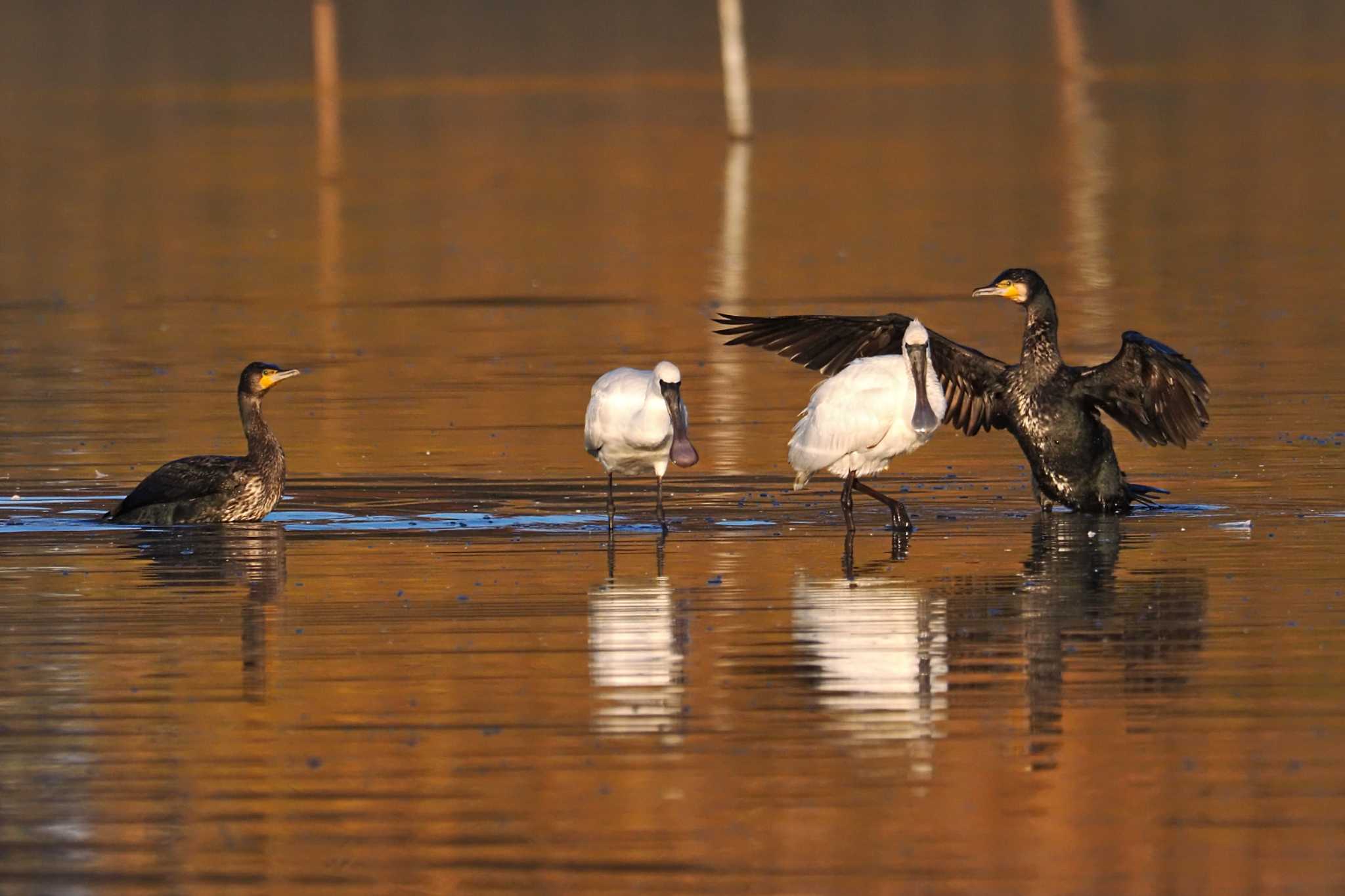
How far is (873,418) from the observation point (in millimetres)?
15383

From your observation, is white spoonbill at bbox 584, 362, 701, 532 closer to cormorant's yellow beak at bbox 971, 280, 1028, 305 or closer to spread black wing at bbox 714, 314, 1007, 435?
spread black wing at bbox 714, 314, 1007, 435

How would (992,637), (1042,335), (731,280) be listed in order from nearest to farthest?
(992,637) → (1042,335) → (731,280)

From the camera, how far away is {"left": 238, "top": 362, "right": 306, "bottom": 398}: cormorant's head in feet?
56.6

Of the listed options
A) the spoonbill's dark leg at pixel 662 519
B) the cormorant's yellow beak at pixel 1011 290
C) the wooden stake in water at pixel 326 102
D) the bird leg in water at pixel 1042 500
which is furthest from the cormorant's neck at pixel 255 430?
the wooden stake in water at pixel 326 102

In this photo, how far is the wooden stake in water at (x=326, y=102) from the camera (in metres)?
54.1

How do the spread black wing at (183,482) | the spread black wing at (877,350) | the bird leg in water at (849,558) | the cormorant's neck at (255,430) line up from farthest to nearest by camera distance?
the spread black wing at (877,350) < the cormorant's neck at (255,430) < the spread black wing at (183,482) < the bird leg in water at (849,558)

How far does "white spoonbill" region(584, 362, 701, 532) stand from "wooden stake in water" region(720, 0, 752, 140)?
3569 centimetres

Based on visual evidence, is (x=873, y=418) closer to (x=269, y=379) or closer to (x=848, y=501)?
(x=848, y=501)

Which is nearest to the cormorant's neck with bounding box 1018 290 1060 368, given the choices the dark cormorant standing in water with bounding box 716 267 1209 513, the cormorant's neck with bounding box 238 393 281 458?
the dark cormorant standing in water with bounding box 716 267 1209 513

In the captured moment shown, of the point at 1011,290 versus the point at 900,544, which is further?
the point at 1011,290

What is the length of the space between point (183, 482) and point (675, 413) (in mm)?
2697

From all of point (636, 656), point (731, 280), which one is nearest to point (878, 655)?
point (636, 656)

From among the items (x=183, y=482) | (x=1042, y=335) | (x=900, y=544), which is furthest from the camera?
(x=1042, y=335)

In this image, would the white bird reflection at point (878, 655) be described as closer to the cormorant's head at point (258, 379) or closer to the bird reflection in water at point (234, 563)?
the bird reflection in water at point (234, 563)
